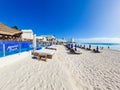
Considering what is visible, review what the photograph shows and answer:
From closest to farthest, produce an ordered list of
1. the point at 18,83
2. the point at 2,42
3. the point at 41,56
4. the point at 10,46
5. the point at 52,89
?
the point at 52,89 < the point at 18,83 < the point at 2,42 < the point at 10,46 < the point at 41,56

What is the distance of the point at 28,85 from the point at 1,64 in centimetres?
331

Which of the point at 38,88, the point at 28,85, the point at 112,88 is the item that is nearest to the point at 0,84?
the point at 28,85

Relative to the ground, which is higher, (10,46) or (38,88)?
(10,46)

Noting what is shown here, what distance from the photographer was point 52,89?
377 cm

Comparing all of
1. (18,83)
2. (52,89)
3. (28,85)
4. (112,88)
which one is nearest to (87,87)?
(112,88)

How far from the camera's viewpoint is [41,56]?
949 centimetres

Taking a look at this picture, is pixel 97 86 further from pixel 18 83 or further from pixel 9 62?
pixel 9 62

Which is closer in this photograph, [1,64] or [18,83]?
[18,83]

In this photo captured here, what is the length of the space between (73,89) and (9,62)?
531 centimetres

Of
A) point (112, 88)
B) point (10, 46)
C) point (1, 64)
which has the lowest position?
point (112, 88)

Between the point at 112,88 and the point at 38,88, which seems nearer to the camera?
the point at 38,88

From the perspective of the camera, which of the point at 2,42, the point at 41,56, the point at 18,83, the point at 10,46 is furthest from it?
the point at 41,56

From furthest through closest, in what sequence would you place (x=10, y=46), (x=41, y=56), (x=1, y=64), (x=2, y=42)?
(x=41, y=56) < (x=10, y=46) < (x=2, y=42) < (x=1, y=64)

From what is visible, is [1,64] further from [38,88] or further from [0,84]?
[38,88]
